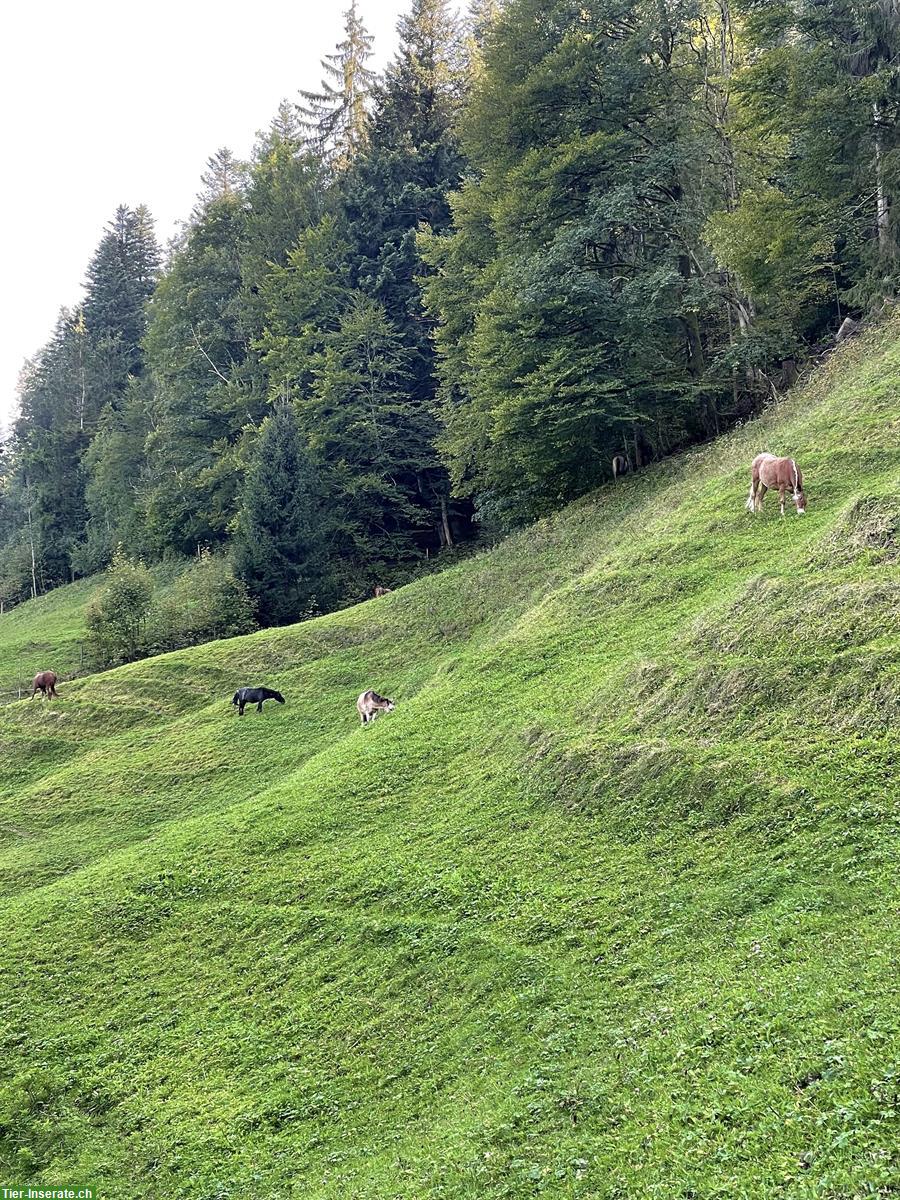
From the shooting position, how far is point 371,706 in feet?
73.7

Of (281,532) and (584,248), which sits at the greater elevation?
(584,248)

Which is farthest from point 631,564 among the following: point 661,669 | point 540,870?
point 540,870

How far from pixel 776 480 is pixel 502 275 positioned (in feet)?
54.6

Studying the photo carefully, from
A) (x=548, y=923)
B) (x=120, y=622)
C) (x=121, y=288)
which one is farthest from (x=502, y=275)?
(x=121, y=288)

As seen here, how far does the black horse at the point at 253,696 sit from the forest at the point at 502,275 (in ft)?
37.7

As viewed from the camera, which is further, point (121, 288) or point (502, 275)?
point (121, 288)

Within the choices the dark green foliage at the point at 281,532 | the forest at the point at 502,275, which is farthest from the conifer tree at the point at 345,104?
the dark green foliage at the point at 281,532

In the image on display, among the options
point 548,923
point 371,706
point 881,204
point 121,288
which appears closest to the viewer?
point 548,923

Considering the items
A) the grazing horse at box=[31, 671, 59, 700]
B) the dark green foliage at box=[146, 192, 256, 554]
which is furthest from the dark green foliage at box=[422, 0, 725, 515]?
the dark green foliage at box=[146, 192, 256, 554]

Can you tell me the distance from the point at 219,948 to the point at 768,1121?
9215mm

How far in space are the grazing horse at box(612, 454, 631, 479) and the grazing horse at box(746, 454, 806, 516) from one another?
37.0 ft

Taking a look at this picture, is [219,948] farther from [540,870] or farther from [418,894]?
[540,870]

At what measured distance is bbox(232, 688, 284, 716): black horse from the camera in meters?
25.7

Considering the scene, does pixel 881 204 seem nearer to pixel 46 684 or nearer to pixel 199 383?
pixel 46 684
